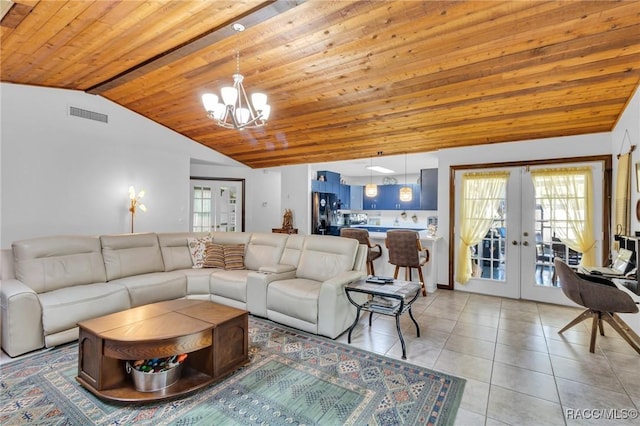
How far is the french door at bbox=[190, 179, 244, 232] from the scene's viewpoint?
7.02m

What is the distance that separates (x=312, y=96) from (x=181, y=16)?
5.55 ft

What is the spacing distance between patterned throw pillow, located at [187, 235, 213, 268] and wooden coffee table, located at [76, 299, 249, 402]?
5.75ft

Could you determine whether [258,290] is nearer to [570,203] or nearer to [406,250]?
[406,250]

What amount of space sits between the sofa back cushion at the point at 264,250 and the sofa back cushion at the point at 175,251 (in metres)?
0.84

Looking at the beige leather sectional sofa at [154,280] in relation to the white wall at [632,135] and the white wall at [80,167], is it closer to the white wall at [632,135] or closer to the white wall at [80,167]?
the white wall at [80,167]

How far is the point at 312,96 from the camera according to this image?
154 inches

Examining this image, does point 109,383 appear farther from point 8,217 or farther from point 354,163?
point 354,163

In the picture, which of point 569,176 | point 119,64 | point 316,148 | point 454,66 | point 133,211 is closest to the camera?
point 454,66

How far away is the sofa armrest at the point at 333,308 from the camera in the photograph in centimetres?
302

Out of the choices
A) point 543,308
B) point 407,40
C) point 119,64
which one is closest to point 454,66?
point 407,40

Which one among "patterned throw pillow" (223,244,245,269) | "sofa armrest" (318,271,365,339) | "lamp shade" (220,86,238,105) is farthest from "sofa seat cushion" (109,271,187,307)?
"lamp shade" (220,86,238,105)

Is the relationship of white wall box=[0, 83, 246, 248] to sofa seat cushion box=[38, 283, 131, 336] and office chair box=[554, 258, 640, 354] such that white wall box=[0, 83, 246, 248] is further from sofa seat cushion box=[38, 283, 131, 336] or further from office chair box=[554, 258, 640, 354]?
office chair box=[554, 258, 640, 354]

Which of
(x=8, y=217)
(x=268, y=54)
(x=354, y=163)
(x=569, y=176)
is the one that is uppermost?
(x=268, y=54)

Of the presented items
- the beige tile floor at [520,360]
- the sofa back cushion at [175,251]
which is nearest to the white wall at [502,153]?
the beige tile floor at [520,360]
